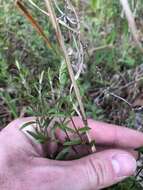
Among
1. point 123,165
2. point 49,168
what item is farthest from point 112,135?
point 49,168

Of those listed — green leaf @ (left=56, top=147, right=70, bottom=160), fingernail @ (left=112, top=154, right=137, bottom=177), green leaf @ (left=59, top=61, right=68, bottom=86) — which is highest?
green leaf @ (left=59, top=61, right=68, bottom=86)

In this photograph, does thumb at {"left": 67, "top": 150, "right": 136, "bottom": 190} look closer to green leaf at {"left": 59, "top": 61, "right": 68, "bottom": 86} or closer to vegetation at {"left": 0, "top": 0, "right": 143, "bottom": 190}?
green leaf at {"left": 59, "top": 61, "right": 68, "bottom": 86}

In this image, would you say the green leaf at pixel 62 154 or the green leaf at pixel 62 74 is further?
the green leaf at pixel 62 154

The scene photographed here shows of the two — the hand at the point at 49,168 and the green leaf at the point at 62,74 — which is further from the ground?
the green leaf at the point at 62,74

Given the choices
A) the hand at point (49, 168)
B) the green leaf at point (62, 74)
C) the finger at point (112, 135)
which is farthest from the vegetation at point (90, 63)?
the green leaf at point (62, 74)

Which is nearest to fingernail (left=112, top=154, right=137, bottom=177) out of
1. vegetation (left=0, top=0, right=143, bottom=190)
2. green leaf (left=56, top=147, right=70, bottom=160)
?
green leaf (left=56, top=147, right=70, bottom=160)

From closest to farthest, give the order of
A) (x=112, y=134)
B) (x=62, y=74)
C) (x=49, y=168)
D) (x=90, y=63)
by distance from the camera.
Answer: (x=62, y=74) < (x=49, y=168) < (x=112, y=134) < (x=90, y=63)

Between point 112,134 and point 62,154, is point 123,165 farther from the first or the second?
point 112,134

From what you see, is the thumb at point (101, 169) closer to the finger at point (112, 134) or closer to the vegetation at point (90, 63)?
the finger at point (112, 134)
